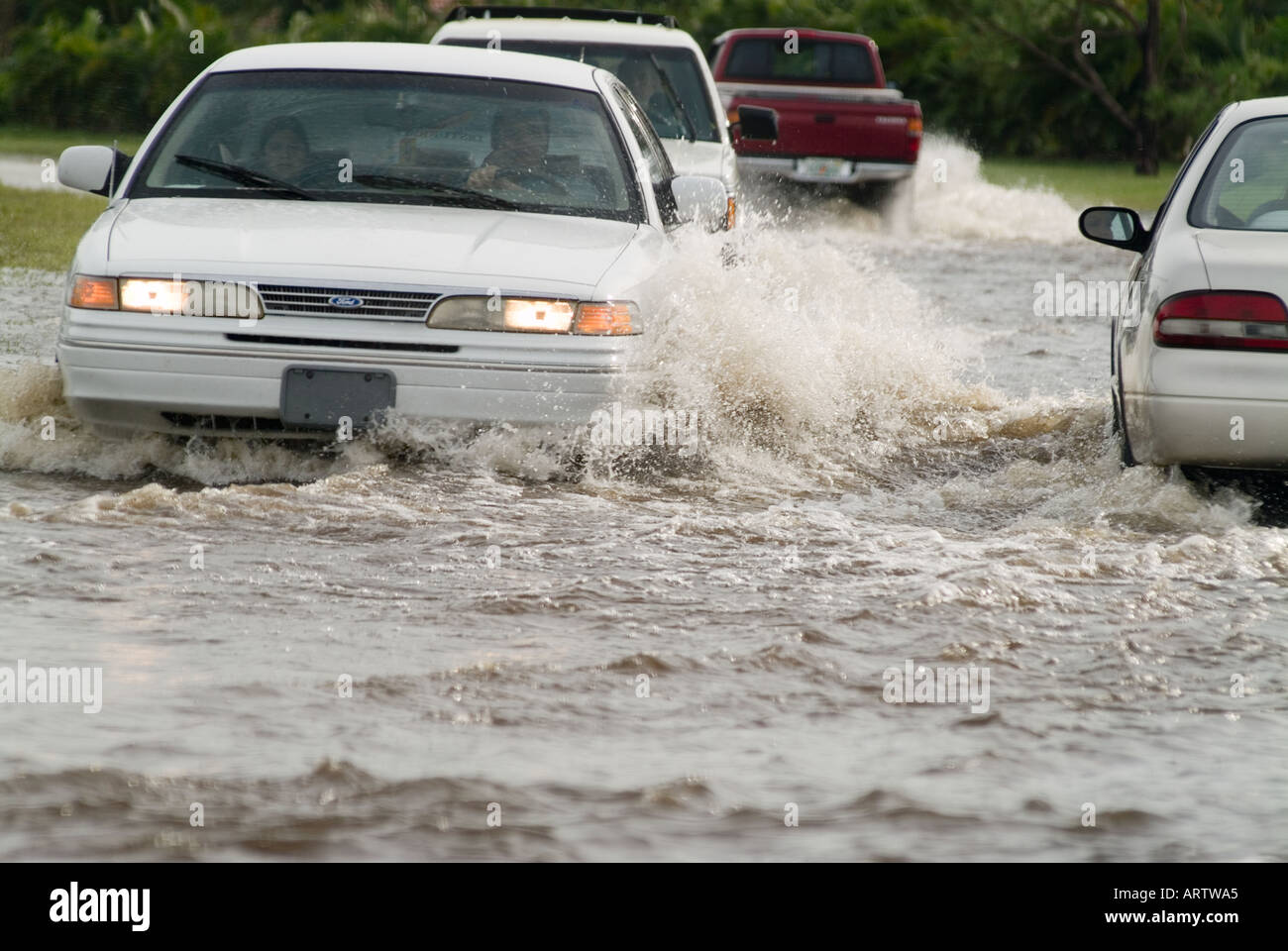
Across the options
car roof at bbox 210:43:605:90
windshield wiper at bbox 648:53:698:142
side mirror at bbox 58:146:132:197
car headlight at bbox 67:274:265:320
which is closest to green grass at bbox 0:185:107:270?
windshield wiper at bbox 648:53:698:142

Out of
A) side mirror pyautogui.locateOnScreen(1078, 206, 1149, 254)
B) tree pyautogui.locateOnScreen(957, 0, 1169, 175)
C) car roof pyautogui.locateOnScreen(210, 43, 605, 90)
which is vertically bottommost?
tree pyautogui.locateOnScreen(957, 0, 1169, 175)

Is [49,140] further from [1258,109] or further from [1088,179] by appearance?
[1258,109]

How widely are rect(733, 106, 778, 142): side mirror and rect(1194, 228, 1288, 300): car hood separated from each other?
18.7 ft

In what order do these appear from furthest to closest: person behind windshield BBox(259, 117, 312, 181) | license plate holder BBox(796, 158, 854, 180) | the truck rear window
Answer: the truck rear window, license plate holder BBox(796, 158, 854, 180), person behind windshield BBox(259, 117, 312, 181)

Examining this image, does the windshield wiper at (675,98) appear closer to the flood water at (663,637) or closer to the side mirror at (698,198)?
the flood water at (663,637)

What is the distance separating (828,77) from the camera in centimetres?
2019

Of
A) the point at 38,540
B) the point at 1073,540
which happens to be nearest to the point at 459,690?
the point at 38,540

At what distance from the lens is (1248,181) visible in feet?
21.0

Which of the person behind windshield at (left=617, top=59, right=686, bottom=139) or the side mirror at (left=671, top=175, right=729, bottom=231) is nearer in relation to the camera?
the side mirror at (left=671, top=175, right=729, bottom=231)

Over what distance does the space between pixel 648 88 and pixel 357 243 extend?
18.5 feet

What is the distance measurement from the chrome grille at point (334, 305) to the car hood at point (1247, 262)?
8.02 feet

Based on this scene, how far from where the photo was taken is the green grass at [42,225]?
1344cm

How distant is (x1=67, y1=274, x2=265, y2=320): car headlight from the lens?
6.15 metres

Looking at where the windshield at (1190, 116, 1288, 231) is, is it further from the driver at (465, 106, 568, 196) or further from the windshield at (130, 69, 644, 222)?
the driver at (465, 106, 568, 196)
